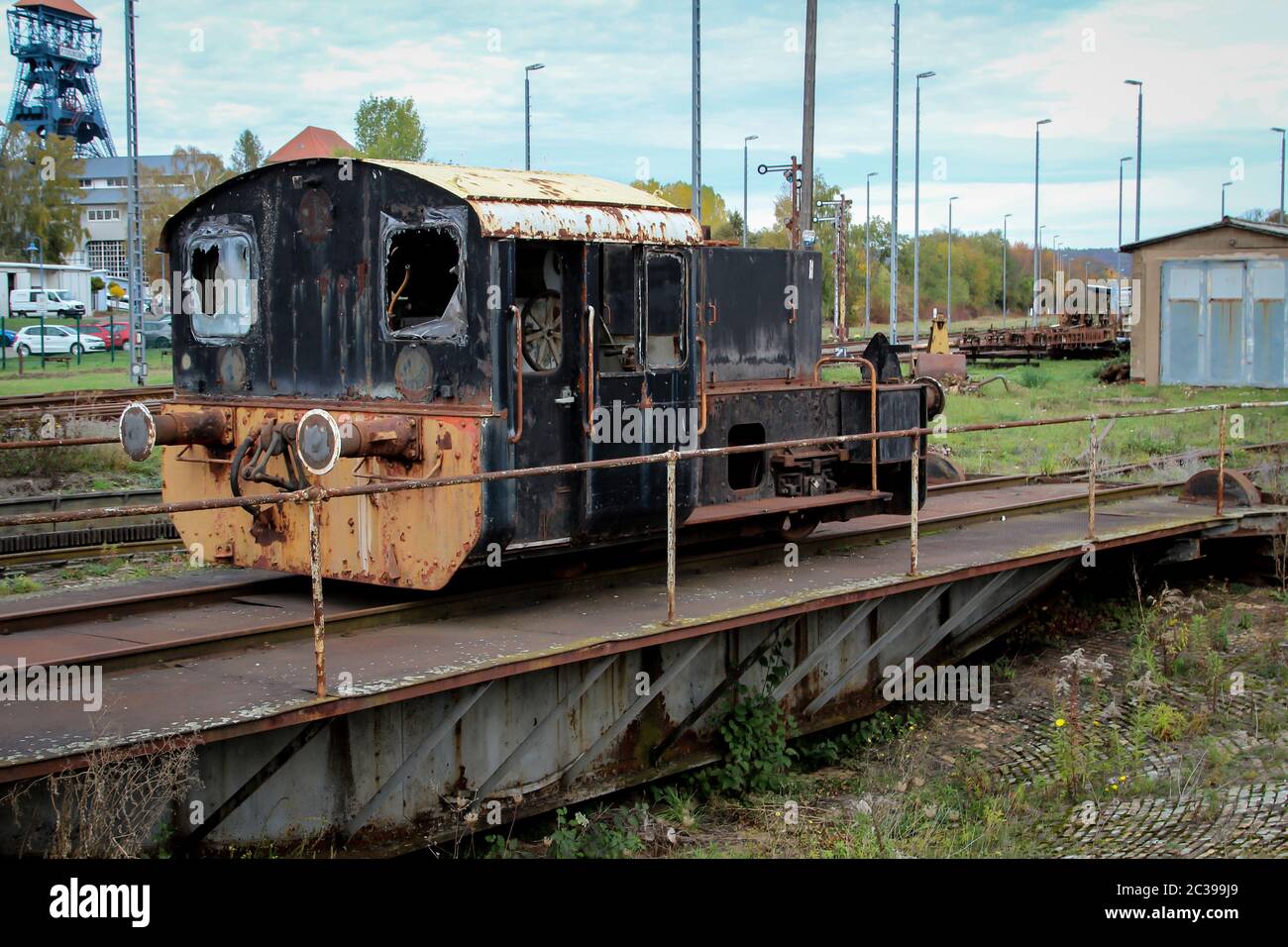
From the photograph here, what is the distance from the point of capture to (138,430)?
8391 millimetres

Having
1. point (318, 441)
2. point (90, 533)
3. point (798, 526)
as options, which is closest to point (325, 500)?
point (318, 441)

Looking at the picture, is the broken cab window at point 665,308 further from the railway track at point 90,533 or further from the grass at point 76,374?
the grass at point 76,374

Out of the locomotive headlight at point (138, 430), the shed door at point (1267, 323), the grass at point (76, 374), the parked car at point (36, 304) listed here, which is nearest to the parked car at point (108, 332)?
the parked car at point (36, 304)

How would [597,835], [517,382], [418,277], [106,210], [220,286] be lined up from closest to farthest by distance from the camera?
1. [597,835]
2. [517,382]
3. [418,277]
4. [220,286]
5. [106,210]

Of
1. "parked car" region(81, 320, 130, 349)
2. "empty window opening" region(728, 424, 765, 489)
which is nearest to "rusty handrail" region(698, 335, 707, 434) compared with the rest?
"empty window opening" region(728, 424, 765, 489)

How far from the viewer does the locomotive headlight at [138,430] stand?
838cm

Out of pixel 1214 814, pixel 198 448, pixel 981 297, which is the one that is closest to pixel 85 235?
pixel 981 297

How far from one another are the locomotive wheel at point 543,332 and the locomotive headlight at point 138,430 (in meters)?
2.38

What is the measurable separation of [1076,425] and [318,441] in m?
20.7

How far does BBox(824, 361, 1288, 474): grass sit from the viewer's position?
20.4 meters

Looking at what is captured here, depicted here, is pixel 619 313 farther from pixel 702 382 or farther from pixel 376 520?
pixel 376 520

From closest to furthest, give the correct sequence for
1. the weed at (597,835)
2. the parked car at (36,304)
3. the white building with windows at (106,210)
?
1. the weed at (597,835)
2. the parked car at (36,304)
3. the white building with windows at (106,210)

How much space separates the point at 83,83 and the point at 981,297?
206 feet
